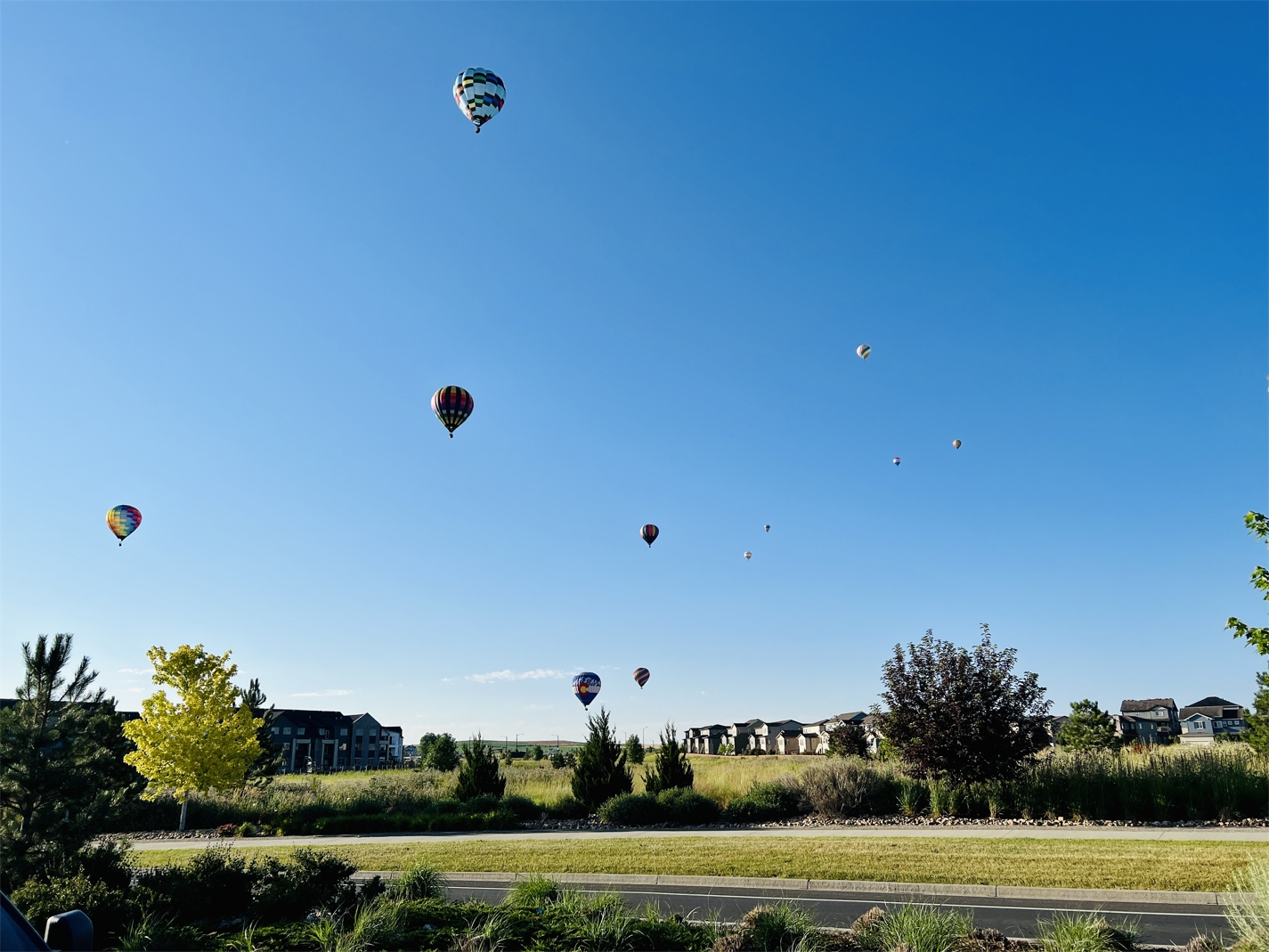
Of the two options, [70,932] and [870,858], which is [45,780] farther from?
[870,858]

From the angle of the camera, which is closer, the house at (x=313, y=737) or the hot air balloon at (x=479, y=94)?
the hot air balloon at (x=479, y=94)

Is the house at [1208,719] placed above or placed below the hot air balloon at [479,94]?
below

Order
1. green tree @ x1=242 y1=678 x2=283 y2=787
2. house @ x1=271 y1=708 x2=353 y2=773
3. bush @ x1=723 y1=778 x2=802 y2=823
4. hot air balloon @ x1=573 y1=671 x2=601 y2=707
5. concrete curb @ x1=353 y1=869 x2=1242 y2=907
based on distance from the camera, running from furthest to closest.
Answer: house @ x1=271 y1=708 x2=353 y2=773
hot air balloon @ x1=573 y1=671 x2=601 y2=707
green tree @ x1=242 y1=678 x2=283 y2=787
bush @ x1=723 y1=778 x2=802 y2=823
concrete curb @ x1=353 y1=869 x2=1242 y2=907

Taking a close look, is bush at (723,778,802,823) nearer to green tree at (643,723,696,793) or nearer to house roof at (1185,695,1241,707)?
green tree at (643,723,696,793)

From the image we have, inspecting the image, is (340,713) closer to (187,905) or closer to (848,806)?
(848,806)

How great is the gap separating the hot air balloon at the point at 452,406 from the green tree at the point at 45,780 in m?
15.1

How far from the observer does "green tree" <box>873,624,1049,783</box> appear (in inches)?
881

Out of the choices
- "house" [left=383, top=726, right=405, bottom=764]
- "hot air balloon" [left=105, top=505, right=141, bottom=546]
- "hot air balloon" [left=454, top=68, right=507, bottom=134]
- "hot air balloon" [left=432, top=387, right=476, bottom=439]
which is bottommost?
"house" [left=383, top=726, right=405, bottom=764]

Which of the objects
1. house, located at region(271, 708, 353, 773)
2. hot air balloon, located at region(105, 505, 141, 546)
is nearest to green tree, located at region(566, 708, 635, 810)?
hot air balloon, located at region(105, 505, 141, 546)

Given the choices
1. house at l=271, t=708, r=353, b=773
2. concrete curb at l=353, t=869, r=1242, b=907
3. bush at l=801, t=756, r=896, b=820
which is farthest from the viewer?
house at l=271, t=708, r=353, b=773

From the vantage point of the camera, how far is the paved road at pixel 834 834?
57.8ft

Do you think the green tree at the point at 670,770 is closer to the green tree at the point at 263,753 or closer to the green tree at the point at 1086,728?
the green tree at the point at 263,753

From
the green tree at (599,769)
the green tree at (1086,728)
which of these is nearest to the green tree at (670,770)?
the green tree at (599,769)

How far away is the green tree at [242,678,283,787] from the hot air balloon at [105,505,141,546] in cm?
802
